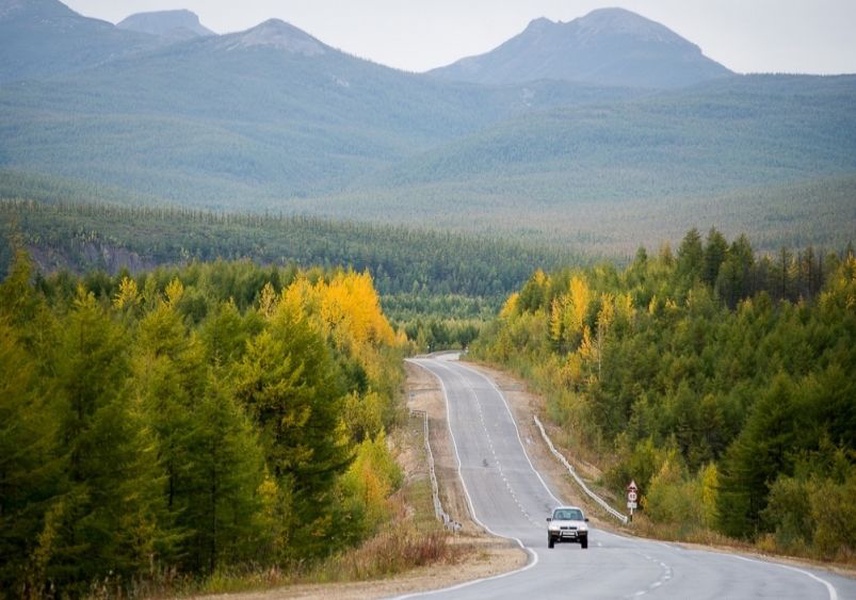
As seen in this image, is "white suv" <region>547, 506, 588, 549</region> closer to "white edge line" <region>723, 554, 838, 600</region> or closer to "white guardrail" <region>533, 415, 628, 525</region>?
"white edge line" <region>723, 554, 838, 600</region>

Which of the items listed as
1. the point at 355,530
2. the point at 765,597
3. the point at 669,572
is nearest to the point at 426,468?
the point at 355,530

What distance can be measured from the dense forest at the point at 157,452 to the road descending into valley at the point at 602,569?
7.04 metres

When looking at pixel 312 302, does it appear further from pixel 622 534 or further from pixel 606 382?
pixel 622 534

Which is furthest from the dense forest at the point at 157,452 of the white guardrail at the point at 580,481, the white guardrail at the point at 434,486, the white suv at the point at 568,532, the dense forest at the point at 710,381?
the dense forest at the point at 710,381

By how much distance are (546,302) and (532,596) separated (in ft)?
390

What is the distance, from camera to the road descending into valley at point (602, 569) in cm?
2588

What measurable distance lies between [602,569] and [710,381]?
6899cm

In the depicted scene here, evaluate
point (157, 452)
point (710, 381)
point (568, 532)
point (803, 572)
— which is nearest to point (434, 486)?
point (568, 532)

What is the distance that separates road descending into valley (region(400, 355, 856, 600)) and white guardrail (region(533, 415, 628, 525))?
6.72ft

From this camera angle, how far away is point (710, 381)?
9944 cm

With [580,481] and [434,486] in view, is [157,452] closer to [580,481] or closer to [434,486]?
[434,486]

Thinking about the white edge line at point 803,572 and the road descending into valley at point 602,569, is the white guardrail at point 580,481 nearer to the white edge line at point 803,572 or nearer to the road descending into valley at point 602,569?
the road descending into valley at point 602,569

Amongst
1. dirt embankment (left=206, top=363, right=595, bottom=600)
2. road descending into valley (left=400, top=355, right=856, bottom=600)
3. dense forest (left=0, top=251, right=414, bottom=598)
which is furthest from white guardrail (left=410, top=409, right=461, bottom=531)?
dense forest (left=0, top=251, right=414, bottom=598)

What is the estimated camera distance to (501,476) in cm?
7744
